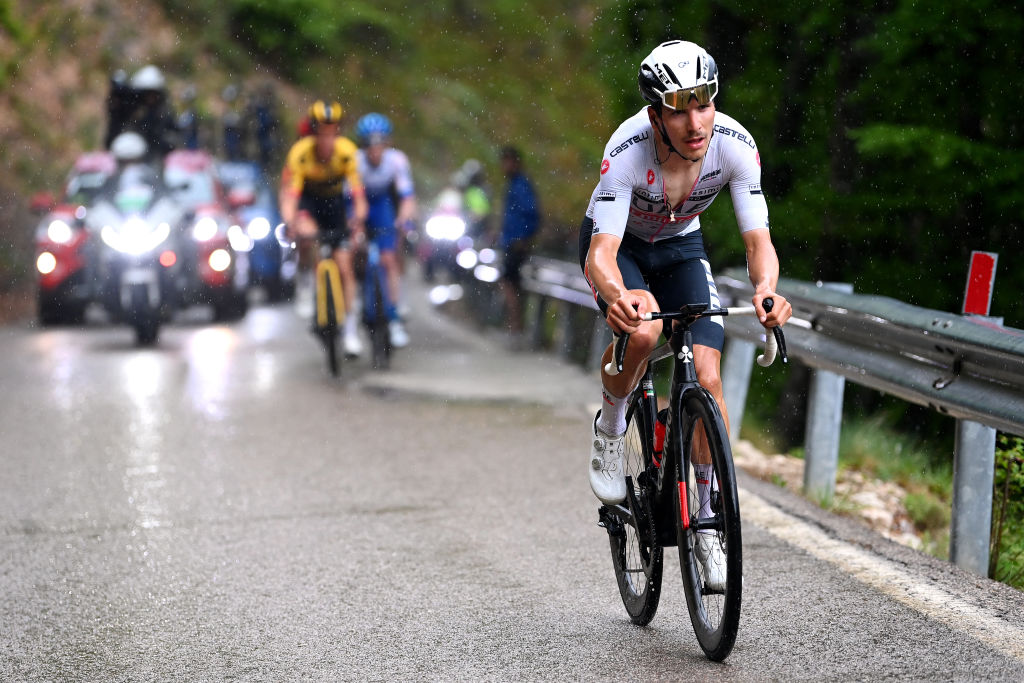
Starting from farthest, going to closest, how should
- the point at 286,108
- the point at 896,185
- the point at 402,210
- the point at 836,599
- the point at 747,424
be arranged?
A: the point at 286,108
the point at 402,210
the point at 896,185
the point at 747,424
the point at 836,599

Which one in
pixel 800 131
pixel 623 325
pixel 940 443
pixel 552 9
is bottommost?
pixel 940 443

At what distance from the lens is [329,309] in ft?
43.6

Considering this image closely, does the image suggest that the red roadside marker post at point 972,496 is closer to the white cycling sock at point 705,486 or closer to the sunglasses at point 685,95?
the white cycling sock at point 705,486

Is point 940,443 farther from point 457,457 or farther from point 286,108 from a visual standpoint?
point 286,108

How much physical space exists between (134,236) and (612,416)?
11.8 meters

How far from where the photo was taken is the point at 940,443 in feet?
38.0

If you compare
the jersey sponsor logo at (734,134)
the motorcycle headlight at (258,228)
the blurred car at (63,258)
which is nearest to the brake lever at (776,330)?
the jersey sponsor logo at (734,134)

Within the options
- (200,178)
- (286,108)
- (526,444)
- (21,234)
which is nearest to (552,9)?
(286,108)

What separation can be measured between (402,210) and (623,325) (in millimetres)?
10103

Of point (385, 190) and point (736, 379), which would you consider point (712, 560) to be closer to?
point (736, 379)

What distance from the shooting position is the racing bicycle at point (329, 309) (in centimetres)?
1331

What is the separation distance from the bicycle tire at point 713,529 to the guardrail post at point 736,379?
4.49 m

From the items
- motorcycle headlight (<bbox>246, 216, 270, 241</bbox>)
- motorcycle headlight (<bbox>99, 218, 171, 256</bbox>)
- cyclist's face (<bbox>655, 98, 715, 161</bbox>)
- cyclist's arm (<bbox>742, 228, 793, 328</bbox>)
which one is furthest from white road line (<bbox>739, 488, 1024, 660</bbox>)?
motorcycle headlight (<bbox>246, 216, 270, 241</bbox>)

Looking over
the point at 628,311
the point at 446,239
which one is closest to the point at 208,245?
the point at 446,239
